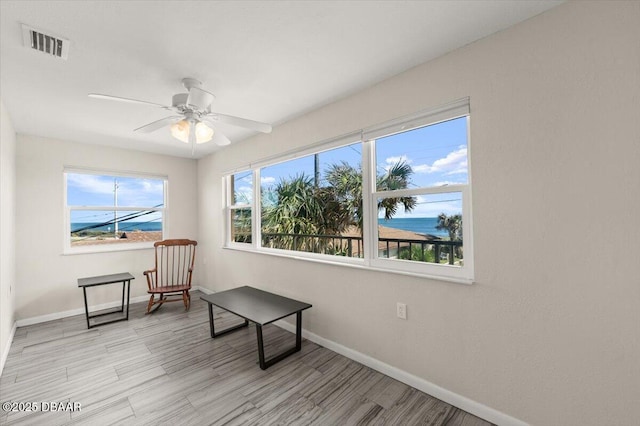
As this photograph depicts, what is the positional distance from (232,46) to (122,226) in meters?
3.82

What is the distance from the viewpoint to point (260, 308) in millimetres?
2721

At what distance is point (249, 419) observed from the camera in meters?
1.84

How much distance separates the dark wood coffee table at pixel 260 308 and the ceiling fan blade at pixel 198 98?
1.80 meters

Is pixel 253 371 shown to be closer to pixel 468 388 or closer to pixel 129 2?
pixel 468 388

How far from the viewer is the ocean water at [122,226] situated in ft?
13.2

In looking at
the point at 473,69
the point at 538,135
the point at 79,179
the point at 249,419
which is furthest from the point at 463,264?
the point at 79,179

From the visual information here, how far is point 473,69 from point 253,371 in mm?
2866

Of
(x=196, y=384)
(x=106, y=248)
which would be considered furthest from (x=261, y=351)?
(x=106, y=248)

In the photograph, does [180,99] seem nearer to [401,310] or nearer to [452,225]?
[452,225]

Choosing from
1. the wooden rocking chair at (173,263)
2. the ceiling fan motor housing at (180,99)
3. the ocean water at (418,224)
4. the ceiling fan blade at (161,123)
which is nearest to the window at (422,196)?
the ocean water at (418,224)

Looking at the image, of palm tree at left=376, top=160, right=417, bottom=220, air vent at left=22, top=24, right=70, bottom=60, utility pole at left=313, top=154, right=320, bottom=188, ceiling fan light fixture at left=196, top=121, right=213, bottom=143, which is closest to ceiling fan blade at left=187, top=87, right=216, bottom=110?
ceiling fan light fixture at left=196, top=121, right=213, bottom=143

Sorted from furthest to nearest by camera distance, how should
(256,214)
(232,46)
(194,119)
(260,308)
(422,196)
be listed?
1. (256,214)
2. (260,308)
3. (194,119)
4. (422,196)
5. (232,46)

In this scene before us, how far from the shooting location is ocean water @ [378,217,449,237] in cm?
214

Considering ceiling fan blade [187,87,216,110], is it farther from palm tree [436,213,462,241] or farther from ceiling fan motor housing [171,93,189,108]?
palm tree [436,213,462,241]
